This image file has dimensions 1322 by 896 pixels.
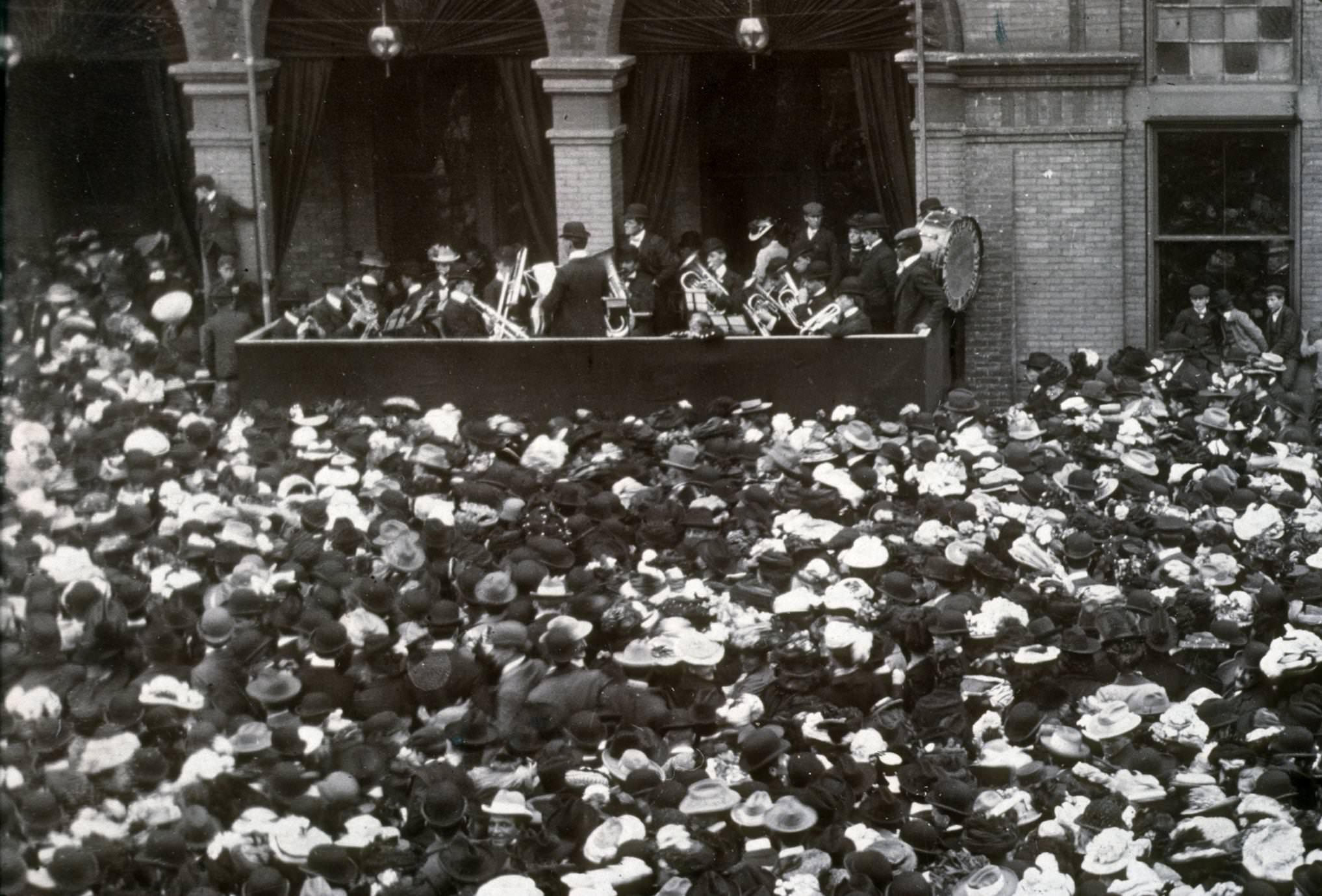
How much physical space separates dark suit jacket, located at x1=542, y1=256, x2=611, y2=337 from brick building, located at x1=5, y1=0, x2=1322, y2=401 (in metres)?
2.49

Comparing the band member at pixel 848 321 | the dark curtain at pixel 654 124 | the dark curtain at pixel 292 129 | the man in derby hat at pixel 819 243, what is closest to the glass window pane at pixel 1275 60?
the man in derby hat at pixel 819 243

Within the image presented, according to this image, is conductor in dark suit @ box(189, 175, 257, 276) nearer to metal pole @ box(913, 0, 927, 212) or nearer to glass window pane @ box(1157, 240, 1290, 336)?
metal pole @ box(913, 0, 927, 212)

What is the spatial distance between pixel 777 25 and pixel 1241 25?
4.21 meters

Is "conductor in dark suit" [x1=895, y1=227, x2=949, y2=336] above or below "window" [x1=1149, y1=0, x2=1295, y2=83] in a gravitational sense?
below

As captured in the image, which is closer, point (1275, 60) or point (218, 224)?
point (1275, 60)

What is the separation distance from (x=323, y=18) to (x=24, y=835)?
494 inches

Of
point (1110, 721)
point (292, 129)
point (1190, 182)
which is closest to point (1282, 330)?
point (1190, 182)

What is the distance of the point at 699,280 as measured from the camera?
17.5 m

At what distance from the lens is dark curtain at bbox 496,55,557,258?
2028 cm

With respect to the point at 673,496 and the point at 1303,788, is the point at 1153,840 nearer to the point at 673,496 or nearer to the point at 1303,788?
the point at 1303,788

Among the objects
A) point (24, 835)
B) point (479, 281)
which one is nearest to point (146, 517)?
point (24, 835)

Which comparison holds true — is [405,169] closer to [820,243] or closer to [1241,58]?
[820,243]

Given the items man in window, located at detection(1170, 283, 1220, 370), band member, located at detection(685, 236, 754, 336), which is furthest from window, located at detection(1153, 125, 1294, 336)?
band member, located at detection(685, 236, 754, 336)

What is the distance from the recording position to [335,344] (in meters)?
17.5
